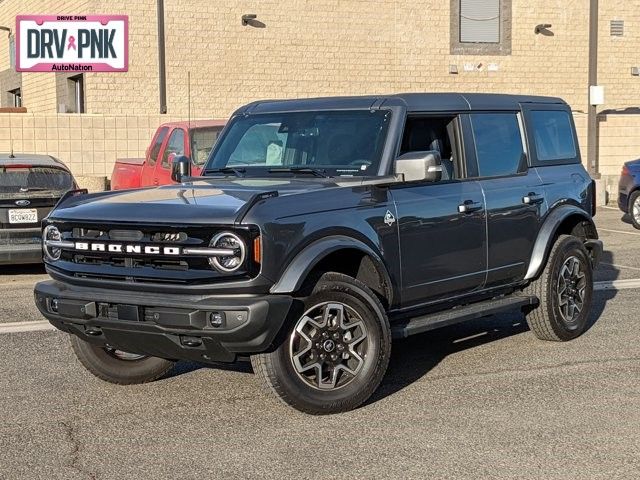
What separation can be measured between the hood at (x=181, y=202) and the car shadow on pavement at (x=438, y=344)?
4.84 ft

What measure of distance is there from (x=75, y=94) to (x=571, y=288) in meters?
20.3

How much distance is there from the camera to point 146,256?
5824 mm

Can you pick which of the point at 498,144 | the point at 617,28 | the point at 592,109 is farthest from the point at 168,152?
the point at 617,28

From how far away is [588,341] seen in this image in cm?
823

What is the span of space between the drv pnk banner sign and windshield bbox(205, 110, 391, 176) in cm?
1621

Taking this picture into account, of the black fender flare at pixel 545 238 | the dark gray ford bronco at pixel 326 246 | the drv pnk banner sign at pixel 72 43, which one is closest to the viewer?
the dark gray ford bronco at pixel 326 246

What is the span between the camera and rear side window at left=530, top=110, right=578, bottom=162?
8320 millimetres

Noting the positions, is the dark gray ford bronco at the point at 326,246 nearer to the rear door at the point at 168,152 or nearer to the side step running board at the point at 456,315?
the side step running board at the point at 456,315

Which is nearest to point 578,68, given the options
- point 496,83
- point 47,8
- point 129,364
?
point 496,83

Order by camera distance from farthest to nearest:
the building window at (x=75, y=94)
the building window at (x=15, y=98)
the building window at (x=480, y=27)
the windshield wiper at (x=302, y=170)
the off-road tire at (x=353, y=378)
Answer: the building window at (x=15, y=98) < the building window at (x=480, y=27) < the building window at (x=75, y=94) < the windshield wiper at (x=302, y=170) < the off-road tire at (x=353, y=378)

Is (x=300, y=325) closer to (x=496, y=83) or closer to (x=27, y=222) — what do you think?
(x=27, y=222)

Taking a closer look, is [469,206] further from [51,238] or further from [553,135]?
[51,238]

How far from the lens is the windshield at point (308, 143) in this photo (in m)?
6.85

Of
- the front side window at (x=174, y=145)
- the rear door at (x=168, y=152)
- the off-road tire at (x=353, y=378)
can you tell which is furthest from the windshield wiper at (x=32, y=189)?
the off-road tire at (x=353, y=378)
